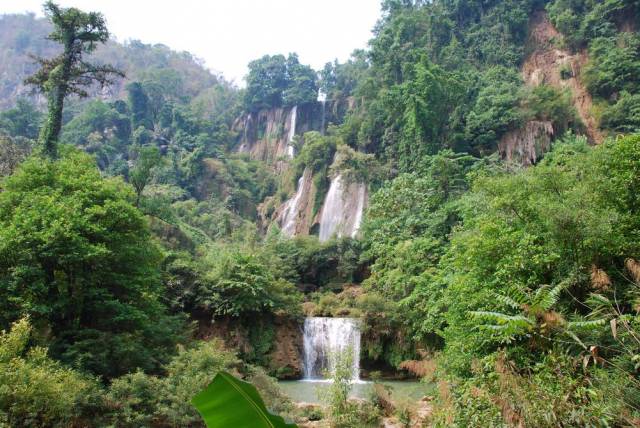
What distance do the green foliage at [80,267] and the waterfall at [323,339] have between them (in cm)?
822

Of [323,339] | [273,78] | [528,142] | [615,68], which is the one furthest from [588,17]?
[273,78]

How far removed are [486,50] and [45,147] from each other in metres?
29.6

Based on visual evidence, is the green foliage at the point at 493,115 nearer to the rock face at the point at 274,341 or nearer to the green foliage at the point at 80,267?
the rock face at the point at 274,341

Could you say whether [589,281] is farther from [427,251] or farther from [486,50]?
[486,50]

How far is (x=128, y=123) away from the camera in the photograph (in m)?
48.3

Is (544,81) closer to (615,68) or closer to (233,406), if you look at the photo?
(615,68)

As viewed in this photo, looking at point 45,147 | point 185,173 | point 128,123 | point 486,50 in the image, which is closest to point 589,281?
point 45,147

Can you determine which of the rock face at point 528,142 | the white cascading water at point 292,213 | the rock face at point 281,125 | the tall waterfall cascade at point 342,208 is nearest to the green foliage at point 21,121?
the rock face at point 281,125

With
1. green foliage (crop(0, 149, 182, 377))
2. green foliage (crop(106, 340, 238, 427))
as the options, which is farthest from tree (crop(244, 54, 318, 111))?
green foliage (crop(106, 340, 238, 427))

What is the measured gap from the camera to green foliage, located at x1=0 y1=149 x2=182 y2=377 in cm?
1008

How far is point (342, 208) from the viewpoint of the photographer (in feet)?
104

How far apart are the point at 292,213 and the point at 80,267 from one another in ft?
83.4

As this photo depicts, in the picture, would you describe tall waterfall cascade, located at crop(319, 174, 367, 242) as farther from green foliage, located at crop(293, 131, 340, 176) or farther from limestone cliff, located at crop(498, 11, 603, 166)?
limestone cliff, located at crop(498, 11, 603, 166)

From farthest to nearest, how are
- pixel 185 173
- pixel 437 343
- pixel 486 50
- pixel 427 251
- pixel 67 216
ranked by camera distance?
pixel 185 173 → pixel 486 50 → pixel 427 251 → pixel 437 343 → pixel 67 216
